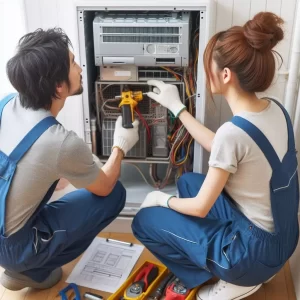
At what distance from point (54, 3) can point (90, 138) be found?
2.19ft

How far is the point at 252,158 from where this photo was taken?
4.59 ft

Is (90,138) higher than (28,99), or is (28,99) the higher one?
(28,99)

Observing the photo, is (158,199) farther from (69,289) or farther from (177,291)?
(69,289)

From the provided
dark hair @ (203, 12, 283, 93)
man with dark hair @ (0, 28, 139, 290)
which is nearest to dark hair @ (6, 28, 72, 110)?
man with dark hair @ (0, 28, 139, 290)

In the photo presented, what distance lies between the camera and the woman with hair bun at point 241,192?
1.39m

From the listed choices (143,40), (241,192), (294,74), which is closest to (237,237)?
(241,192)

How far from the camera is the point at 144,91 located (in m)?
1.98

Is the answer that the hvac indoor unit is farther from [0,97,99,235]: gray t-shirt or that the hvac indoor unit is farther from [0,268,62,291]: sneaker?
[0,268,62,291]: sneaker

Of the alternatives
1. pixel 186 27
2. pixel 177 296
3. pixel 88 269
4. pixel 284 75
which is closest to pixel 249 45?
pixel 186 27

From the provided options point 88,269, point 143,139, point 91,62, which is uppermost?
point 91,62

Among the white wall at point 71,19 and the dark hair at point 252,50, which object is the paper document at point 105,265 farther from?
the dark hair at point 252,50

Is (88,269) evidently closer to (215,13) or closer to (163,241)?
(163,241)

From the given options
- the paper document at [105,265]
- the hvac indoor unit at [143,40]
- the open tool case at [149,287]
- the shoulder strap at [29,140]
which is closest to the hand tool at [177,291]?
the open tool case at [149,287]

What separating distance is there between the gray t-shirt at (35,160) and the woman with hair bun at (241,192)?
406mm
